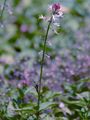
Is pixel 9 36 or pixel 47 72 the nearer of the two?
pixel 47 72

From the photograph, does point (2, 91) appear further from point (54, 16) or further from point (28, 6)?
point (28, 6)

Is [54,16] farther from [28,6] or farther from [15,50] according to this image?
[28,6]

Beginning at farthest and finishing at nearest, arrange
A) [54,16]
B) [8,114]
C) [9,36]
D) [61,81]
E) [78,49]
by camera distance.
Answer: [9,36]
[78,49]
[61,81]
[8,114]
[54,16]

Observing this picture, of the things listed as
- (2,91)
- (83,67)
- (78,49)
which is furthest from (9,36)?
(2,91)

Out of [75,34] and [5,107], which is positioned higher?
[5,107]

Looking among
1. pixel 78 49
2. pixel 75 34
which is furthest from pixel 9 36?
pixel 78 49

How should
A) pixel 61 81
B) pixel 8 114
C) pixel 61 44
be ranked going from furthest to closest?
pixel 61 44 → pixel 61 81 → pixel 8 114

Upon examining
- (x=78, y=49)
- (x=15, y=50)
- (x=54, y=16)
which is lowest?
(x=15, y=50)

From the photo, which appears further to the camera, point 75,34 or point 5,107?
A: point 75,34

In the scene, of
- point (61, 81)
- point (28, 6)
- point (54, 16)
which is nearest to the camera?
point (54, 16)
